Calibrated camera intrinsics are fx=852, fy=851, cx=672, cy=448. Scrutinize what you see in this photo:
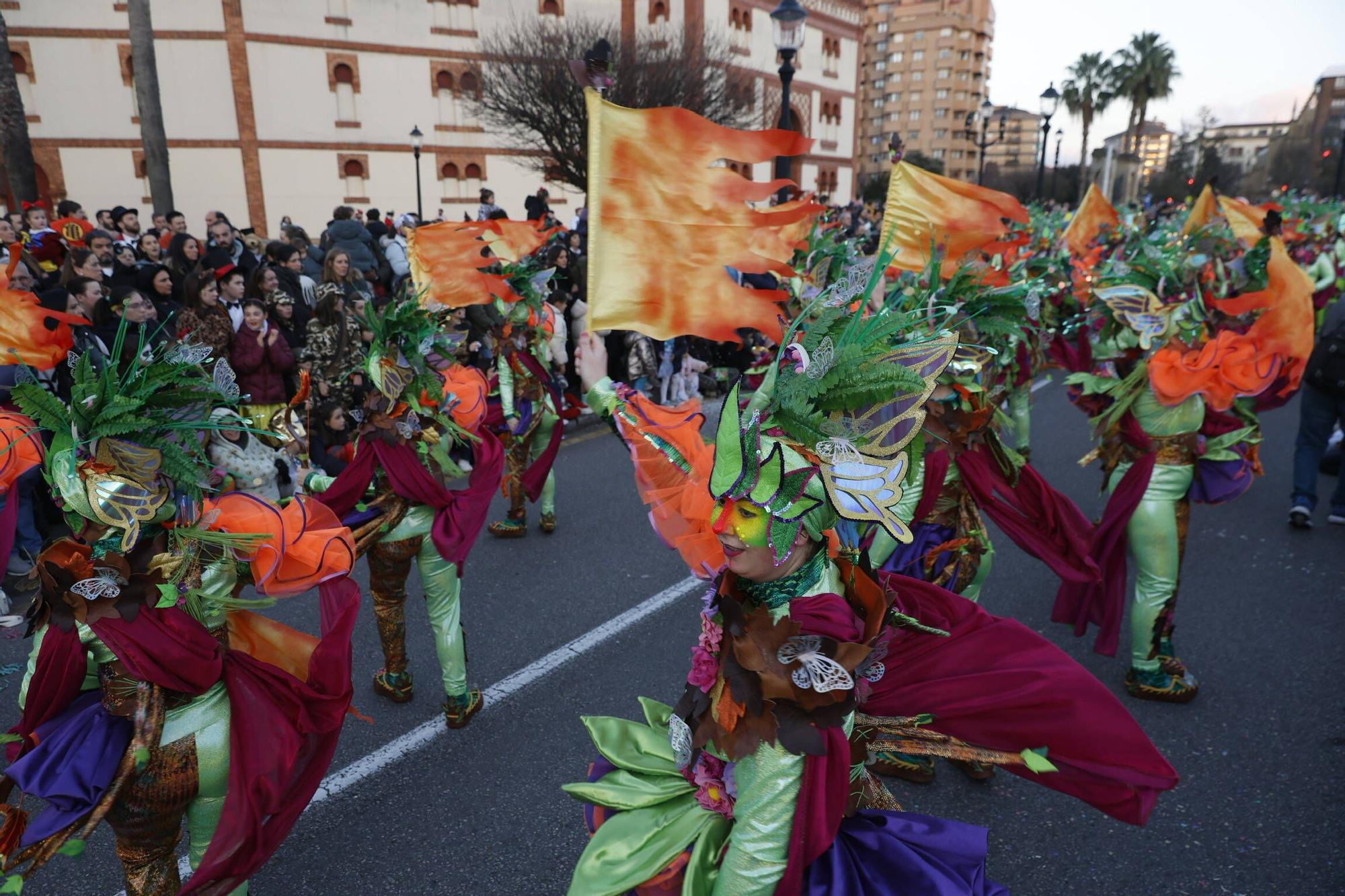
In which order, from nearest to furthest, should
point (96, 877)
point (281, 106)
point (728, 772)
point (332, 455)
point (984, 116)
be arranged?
point (728, 772)
point (96, 877)
point (332, 455)
point (984, 116)
point (281, 106)

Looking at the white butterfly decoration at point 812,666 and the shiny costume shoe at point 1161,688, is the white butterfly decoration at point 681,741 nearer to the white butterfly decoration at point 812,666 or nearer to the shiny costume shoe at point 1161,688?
the white butterfly decoration at point 812,666

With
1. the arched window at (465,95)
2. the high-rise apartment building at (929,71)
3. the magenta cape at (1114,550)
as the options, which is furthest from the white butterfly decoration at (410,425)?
the high-rise apartment building at (929,71)

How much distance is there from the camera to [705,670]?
215cm

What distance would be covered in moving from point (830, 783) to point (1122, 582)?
318cm

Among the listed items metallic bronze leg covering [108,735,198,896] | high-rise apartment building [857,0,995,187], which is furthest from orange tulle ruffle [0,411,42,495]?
high-rise apartment building [857,0,995,187]

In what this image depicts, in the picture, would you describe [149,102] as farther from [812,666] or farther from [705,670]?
[812,666]

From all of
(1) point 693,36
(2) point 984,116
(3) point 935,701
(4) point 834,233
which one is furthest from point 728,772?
(1) point 693,36

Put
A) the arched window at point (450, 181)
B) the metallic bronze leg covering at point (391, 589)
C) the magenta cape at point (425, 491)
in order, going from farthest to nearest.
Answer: the arched window at point (450, 181) < the metallic bronze leg covering at point (391, 589) < the magenta cape at point (425, 491)

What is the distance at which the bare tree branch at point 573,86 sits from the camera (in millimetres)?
18531

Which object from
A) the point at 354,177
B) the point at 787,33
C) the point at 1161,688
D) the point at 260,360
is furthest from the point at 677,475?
the point at 354,177

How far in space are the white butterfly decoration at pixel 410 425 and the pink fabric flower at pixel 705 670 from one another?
223 centimetres

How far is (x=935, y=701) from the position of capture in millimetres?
2260

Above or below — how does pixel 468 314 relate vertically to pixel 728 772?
above

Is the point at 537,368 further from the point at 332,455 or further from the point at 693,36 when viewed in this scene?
the point at 693,36
